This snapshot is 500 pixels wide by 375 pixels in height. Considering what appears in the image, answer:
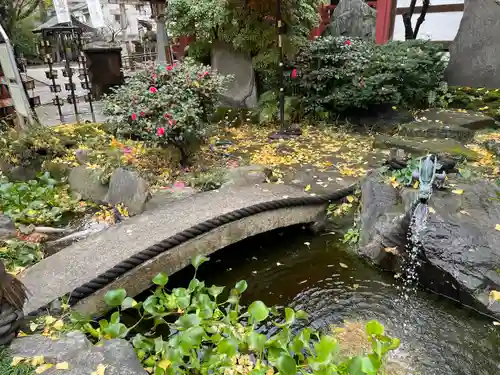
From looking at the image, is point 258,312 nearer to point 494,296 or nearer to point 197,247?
point 197,247

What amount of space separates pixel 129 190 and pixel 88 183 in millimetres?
1011

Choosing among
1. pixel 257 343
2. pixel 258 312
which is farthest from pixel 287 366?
pixel 258 312

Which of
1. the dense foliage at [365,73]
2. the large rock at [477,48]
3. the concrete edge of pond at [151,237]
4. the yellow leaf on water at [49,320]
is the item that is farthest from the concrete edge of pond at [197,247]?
the large rock at [477,48]

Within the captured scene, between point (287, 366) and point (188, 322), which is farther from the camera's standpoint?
point (188, 322)

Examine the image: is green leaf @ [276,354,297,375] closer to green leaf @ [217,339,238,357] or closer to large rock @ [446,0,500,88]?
green leaf @ [217,339,238,357]

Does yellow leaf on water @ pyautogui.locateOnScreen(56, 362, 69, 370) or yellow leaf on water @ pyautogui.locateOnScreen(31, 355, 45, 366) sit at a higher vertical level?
yellow leaf on water @ pyautogui.locateOnScreen(31, 355, 45, 366)

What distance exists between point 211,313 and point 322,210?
247 centimetres

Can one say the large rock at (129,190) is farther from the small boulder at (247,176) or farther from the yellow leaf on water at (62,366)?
the yellow leaf on water at (62,366)

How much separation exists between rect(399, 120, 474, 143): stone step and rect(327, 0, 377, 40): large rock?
222 inches

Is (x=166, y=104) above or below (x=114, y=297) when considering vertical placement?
above

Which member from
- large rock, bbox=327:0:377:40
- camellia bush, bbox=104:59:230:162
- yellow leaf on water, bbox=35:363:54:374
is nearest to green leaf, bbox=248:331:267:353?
yellow leaf on water, bbox=35:363:54:374

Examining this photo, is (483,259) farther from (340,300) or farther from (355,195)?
(355,195)

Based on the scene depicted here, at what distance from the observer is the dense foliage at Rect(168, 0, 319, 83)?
27.6 feet

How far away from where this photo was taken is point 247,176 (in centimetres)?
557
